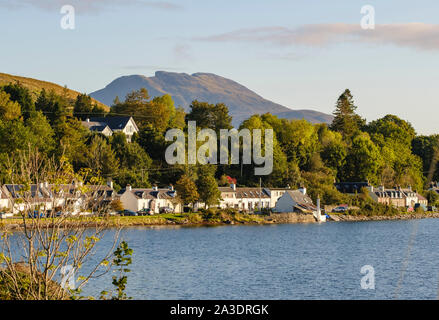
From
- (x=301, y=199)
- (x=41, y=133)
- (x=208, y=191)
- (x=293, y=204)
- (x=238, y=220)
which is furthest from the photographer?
(x=301, y=199)

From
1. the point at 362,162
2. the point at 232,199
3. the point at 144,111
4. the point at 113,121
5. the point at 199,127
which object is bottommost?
the point at 232,199

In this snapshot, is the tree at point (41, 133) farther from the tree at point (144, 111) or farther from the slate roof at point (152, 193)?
the tree at point (144, 111)

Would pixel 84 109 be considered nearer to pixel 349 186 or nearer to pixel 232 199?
pixel 232 199

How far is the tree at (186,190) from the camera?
8844 centimetres

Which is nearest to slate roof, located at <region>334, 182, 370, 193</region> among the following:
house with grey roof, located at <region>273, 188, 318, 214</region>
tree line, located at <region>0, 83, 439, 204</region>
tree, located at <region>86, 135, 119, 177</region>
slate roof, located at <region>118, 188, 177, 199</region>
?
tree line, located at <region>0, 83, 439, 204</region>

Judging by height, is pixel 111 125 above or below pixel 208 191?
above

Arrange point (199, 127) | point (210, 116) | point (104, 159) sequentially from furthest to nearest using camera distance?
1. point (210, 116)
2. point (199, 127)
3. point (104, 159)

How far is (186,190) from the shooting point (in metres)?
88.4

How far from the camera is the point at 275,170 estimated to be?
4188 inches

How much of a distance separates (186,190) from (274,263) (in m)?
40.9

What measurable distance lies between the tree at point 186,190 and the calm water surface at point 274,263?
29.7ft

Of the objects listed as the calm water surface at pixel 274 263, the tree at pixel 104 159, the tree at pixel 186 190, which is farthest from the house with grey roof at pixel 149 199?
the calm water surface at pixel 274 263

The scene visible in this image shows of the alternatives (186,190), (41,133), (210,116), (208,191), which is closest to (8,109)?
(41,133)
